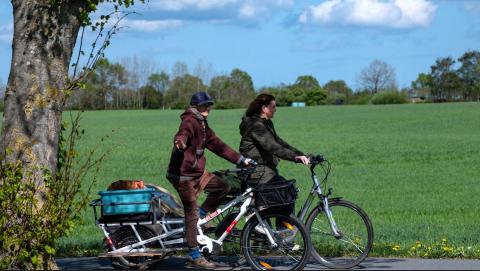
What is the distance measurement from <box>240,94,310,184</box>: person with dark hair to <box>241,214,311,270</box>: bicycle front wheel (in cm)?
76

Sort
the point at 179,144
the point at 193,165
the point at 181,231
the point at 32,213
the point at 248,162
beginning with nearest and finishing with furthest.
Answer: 1. the point at 32,213
2. the point at 179,144
3. the point at 193,165
4. the point at 248,162
5. the point at 181,231

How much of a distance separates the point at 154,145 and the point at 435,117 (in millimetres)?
32461

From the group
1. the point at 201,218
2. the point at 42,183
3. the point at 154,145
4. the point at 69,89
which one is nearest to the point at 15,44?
the point at 69,89

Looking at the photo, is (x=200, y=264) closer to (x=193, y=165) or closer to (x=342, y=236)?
(x=193, y=165)

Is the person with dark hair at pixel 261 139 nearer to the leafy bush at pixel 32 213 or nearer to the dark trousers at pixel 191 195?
the dark trousers at pixel 191 195

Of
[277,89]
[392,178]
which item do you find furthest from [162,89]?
[392,178]

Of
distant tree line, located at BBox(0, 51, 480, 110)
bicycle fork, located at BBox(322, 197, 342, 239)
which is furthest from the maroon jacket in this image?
distant tree line, located at BBox(0, 51, 480, 110)

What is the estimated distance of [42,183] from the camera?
7500 millimetres

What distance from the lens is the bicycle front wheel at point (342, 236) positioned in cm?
826

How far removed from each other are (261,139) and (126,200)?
4.91 ft

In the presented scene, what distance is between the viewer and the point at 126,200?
8297 millimetres

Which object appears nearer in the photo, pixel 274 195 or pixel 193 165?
pixel 274 195

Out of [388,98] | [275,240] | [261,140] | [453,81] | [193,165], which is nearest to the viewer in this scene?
[275,240]

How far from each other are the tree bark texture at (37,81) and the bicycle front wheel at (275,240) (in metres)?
1.89
